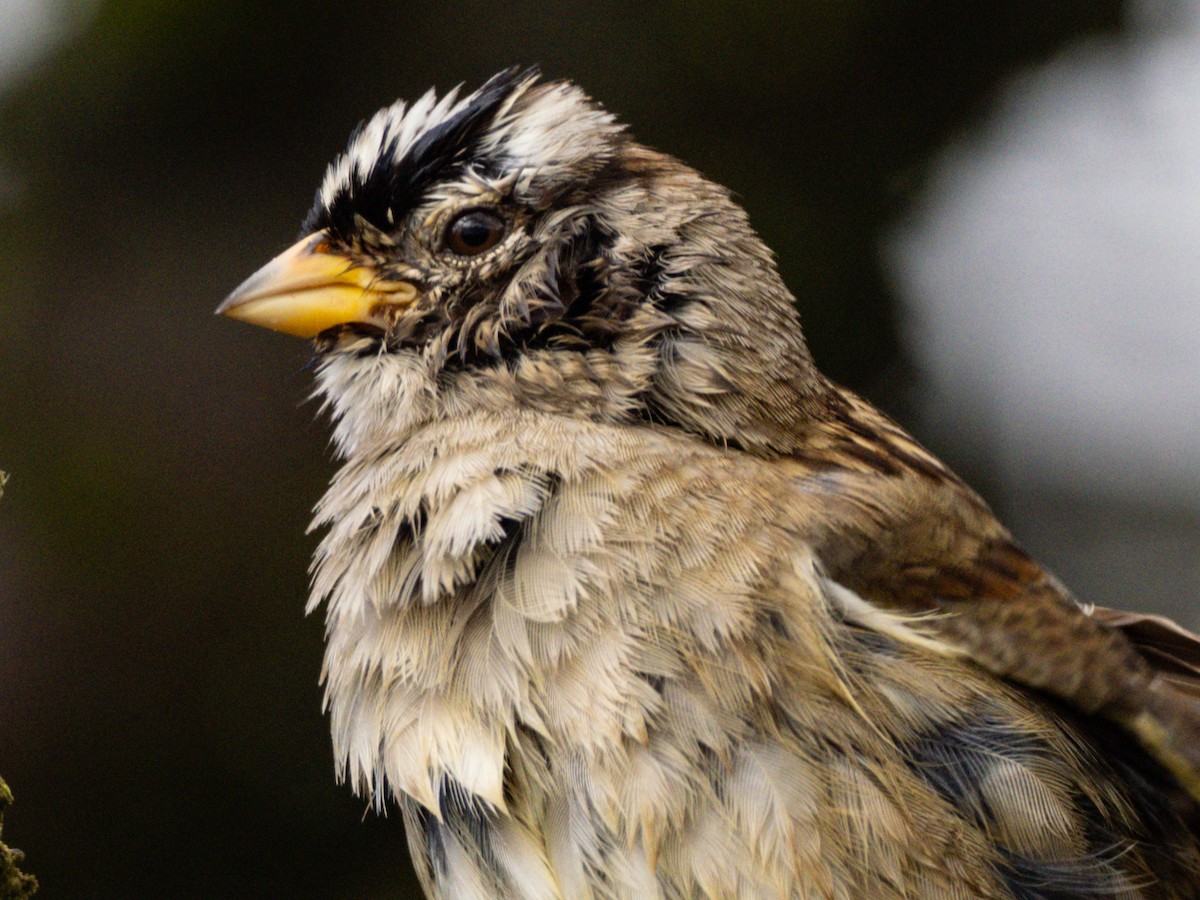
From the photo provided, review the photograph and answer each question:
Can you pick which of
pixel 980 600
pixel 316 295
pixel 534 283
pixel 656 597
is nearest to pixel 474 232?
pixel 534 283

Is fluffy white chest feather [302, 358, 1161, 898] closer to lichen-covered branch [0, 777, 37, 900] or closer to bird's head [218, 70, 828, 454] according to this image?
bird's head [218, 70, 828, 454]

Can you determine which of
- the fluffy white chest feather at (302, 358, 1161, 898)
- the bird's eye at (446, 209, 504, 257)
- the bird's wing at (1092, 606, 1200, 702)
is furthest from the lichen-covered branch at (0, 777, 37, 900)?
the bird's wing at (1092, 606, 1200, 702)

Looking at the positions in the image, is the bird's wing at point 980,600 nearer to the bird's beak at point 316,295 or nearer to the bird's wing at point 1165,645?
the bird's wing at point 1165,645

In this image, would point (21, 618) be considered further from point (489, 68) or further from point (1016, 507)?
point (1016, 507)

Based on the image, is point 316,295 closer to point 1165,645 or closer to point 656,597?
point 656,597

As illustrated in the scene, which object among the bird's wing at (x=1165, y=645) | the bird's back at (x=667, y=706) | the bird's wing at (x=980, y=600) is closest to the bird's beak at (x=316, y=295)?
the bird's back at (x=667, y=706)
